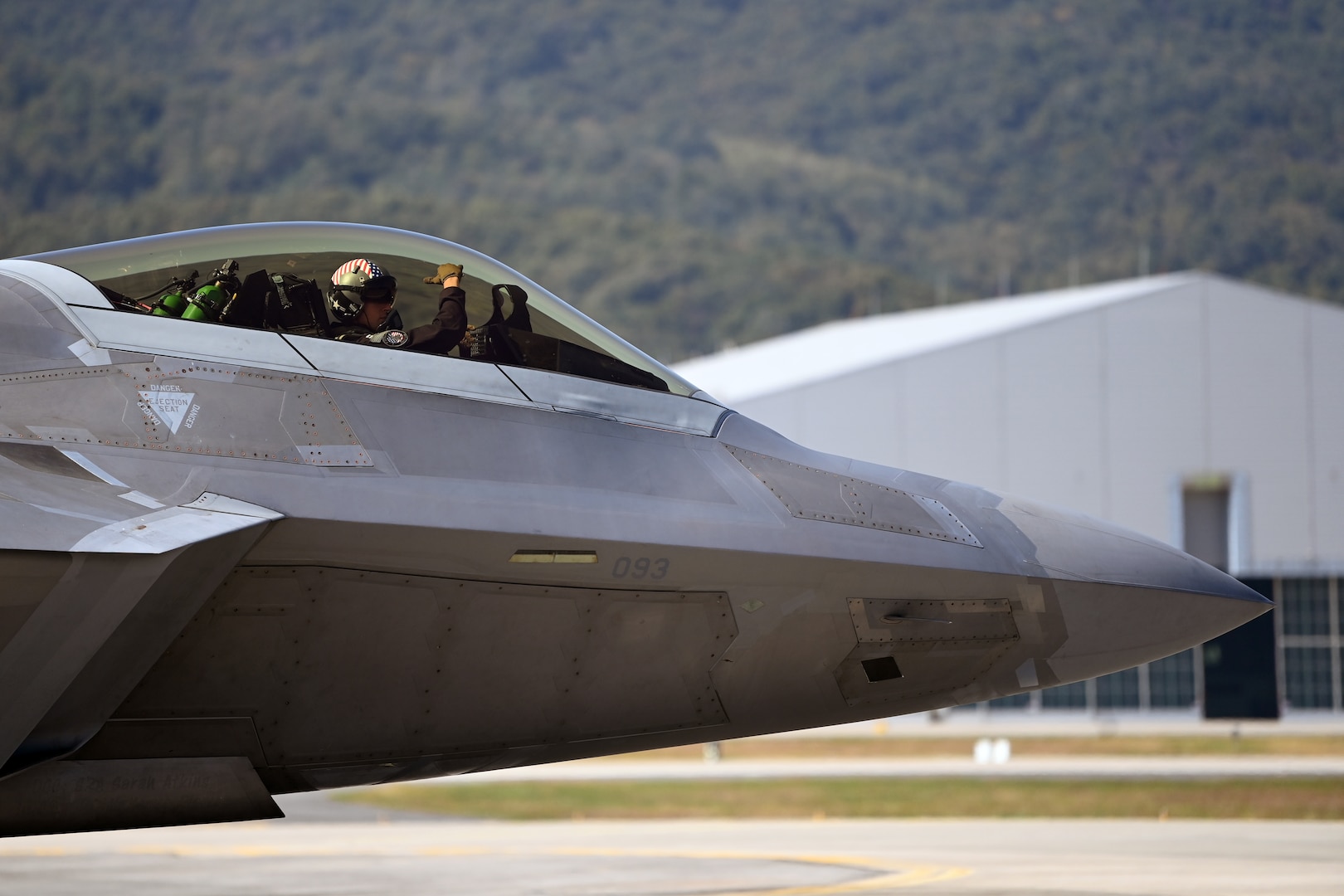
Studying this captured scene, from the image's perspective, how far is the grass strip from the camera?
23.9 meters

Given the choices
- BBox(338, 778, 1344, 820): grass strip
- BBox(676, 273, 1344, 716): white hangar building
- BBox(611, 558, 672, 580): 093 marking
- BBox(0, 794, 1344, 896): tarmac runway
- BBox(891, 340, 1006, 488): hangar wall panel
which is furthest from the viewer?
BBox(891, 340, 1006, 488): hangar wall panel

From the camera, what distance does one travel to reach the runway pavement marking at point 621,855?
14.3 meters

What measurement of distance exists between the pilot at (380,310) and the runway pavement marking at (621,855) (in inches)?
311

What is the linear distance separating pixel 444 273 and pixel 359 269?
1.48ft

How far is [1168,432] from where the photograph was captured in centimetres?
4441

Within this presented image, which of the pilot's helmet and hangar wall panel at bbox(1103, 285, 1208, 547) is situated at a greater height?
hangar wall panel at bbox(1103, 285, 1208, 547)

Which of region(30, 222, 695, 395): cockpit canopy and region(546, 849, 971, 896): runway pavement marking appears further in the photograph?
region(546, 849, 971, 896): runway pavement marking

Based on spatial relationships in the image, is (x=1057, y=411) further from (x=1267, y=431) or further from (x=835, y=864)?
(x=835, y=864)

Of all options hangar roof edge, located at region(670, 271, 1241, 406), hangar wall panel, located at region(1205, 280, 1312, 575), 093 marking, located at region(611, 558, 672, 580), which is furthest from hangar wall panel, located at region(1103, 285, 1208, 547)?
093 marking, located at region(611, 558, 672, 580)

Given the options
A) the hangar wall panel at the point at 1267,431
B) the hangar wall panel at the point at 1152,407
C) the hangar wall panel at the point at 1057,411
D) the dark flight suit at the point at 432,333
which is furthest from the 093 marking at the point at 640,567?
the hangar wall panel at the point at 1267,431

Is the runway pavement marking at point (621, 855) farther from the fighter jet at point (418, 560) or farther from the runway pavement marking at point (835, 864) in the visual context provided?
the fighter jet at point (418, 560)

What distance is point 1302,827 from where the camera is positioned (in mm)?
20453

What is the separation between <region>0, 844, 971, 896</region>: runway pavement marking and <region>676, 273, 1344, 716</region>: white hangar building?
85.2ft

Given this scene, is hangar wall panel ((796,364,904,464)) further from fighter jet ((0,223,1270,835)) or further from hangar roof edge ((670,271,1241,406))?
fighter jet ((0,223,1270,835))
